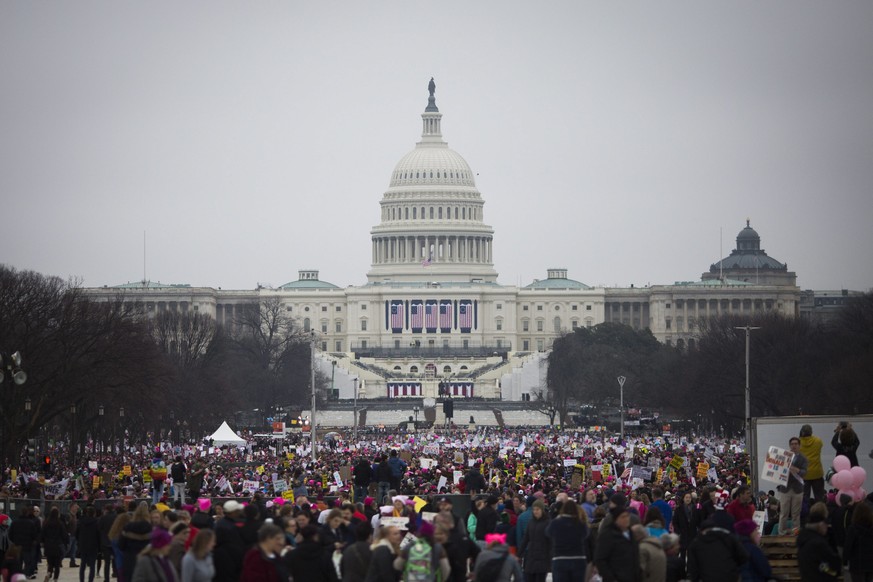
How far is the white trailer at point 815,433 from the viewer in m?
31.5

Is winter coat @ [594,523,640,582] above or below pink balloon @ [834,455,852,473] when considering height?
below

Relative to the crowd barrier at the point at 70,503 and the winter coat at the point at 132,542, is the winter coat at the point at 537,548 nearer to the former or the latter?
the winter coat at the point at 132,542

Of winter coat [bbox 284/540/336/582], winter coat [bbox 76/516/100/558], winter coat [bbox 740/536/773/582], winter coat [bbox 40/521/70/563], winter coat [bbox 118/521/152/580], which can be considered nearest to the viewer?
winter coat [bbox 284/540/336/582]

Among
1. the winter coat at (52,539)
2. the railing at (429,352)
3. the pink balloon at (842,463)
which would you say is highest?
the railing at (429,352)

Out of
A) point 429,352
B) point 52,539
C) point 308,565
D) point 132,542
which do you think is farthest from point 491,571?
point 429,352

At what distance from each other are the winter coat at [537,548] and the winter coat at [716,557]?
240 centimetres

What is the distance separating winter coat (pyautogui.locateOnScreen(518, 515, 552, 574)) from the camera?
2381 centimetres

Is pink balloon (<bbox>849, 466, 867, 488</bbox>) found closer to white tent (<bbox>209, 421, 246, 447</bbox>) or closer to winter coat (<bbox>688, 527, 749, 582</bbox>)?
winter coat (<bbox>688, 527, 749, 582</bbox>)

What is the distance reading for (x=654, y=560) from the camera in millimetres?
21891

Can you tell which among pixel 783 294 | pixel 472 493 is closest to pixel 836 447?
pixel 472 493

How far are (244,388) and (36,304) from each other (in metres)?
51.4

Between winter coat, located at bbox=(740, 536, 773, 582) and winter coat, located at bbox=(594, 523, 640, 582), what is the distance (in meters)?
1.30

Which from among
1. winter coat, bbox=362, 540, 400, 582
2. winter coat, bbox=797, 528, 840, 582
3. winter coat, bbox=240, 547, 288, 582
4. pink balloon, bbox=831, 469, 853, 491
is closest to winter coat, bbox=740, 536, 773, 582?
winter coat, bbox=797, 528, 840, 582

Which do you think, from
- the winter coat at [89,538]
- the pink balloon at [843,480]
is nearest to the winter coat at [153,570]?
the winter coat at [89,538]
